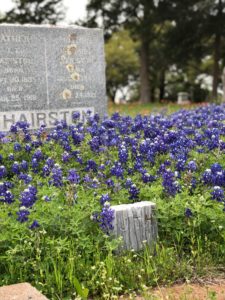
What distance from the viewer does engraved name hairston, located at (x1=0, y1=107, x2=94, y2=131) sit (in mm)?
9453

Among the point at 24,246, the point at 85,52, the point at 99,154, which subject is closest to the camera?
the point at 24,246

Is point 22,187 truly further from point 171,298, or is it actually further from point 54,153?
point 171,298

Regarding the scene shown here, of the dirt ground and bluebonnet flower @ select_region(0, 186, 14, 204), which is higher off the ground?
bluebonnet flower @ select_region(0, 186, 14, 204)

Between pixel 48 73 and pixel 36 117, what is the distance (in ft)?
2.80

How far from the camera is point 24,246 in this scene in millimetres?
3818

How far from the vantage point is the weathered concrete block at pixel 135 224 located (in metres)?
4.23

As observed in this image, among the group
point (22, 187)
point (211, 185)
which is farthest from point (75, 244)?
point (211, 185)

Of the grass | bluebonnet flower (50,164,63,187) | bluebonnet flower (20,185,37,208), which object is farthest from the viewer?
the grass

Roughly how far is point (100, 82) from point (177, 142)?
4.66m

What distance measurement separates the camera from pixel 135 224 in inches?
169

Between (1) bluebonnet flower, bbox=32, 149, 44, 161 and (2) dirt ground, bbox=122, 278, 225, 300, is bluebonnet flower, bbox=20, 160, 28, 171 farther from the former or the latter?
(2) dirt ground, bbox=122, 278, 225, 300

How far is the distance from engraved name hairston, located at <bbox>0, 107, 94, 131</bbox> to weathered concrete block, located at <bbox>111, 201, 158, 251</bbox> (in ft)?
16.6

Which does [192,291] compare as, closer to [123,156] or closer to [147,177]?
[147,177]

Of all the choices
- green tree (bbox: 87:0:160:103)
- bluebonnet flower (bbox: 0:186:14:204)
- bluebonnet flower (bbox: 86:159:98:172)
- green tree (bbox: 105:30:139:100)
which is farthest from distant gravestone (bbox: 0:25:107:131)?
green tree (bbox: 105:30:139:100)
